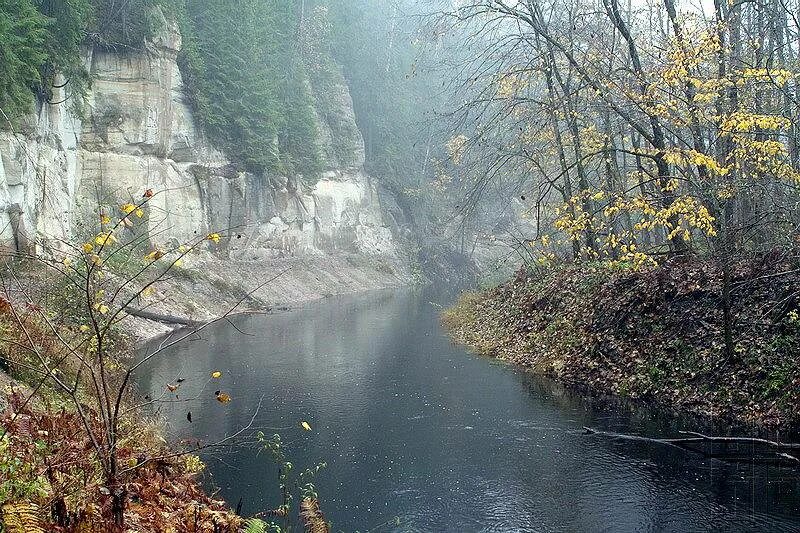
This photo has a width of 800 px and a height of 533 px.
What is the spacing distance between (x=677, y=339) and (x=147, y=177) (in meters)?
23.7

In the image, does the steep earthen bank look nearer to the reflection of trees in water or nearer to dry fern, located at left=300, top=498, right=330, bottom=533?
the reflection of trees in water

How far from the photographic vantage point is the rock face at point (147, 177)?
66.7 ft

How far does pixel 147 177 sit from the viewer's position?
29.0 metres

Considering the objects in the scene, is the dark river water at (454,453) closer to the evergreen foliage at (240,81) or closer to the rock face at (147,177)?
the rock face at (147,177)

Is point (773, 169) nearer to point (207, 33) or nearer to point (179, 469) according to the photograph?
point (179, 469)

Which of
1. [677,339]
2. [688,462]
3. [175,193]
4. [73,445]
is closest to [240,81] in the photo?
[175,193]

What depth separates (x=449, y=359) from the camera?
17.3 meters

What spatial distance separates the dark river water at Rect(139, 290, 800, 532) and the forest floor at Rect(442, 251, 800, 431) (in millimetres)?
844

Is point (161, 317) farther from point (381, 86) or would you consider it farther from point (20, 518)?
point (381, 86)

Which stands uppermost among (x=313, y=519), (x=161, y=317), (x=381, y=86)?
(x=381, y=86)

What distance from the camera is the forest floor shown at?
418 inches

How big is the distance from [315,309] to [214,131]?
11.4m

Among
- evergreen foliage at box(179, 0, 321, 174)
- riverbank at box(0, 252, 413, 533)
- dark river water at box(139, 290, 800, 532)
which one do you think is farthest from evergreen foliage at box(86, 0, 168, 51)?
dark river water at box(139, 290, 800, 532)

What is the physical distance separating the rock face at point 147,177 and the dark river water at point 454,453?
208 inches
